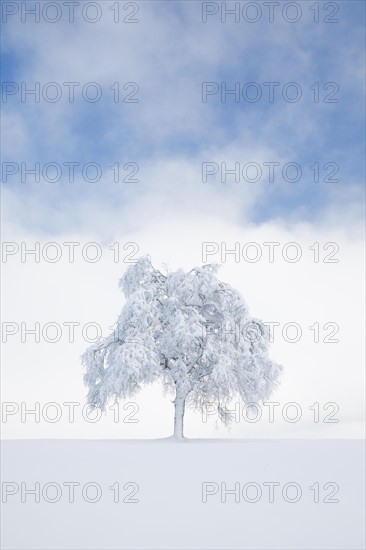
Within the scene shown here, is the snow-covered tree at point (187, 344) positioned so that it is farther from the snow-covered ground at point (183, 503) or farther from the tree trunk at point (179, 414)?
the snow-covered ground at point (183, 503)

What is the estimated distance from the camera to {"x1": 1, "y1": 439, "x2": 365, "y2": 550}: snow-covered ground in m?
6.62

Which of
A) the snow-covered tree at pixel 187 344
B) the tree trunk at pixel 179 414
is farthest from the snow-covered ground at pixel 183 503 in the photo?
the tree trunk at pixel 179 414

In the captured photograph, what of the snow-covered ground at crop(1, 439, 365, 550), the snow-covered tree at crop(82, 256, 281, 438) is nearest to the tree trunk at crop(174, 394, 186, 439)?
the snow-covered tree at crop(82, 256, 281, 438)

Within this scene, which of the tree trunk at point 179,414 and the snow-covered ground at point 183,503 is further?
the tree trunk at point 179,414

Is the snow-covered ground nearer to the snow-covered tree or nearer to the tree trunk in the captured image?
the snow-covered tree

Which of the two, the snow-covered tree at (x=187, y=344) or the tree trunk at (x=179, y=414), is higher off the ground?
the snow-covered tree at (x=187, y=344)

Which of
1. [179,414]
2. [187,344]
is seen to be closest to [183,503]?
[187,344]

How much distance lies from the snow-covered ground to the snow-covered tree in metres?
10.4

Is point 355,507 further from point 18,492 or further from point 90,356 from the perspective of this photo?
point 90,356

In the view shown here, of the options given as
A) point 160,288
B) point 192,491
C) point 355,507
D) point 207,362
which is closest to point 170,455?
point 192,491

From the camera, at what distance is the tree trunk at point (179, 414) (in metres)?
24.9

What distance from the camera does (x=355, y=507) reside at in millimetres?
8305

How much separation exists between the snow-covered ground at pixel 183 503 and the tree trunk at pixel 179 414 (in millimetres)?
10973

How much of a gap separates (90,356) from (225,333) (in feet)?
21.7
